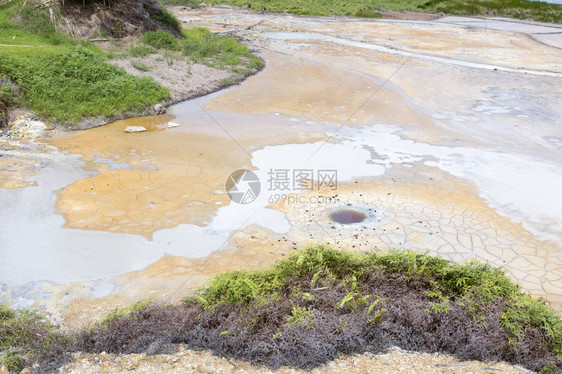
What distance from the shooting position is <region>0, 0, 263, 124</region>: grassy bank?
11312 mm

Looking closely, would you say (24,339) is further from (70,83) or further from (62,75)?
(62,75)

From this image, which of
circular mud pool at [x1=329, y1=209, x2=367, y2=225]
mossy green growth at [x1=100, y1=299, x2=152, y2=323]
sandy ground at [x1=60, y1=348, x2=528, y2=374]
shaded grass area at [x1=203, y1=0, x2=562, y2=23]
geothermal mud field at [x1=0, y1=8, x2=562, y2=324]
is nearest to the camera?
sandy ground at [x1=60, y1=348, x2=528, y2=374]

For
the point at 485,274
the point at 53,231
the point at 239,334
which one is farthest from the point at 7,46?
the point at 485,274

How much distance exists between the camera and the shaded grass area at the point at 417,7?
1235 inches

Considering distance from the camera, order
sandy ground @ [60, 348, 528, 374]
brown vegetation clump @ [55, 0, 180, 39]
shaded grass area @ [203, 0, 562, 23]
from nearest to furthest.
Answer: sandy ground @ [60, 348, 528, 374] → brown vegetation clump @ [55, 0, 180, 39] → shaded grass area @ [203, 0, 562, 23]

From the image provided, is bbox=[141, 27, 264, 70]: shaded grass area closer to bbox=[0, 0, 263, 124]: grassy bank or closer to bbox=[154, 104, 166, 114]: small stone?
bbox=[0, 0, 263, 124]: grassy bank

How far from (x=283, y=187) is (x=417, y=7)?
3144 centimetres

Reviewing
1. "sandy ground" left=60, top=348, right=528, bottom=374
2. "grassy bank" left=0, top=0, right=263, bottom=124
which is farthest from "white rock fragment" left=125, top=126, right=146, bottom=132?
"sandy ground" left=60, top=348, right=528, bottom=374

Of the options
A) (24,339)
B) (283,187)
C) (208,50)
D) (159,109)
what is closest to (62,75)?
(159,109)

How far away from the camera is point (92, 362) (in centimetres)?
408

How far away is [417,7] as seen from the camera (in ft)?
114

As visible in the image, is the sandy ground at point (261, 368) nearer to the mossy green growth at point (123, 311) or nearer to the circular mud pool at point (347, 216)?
the mossy green growth at point (123, 311)

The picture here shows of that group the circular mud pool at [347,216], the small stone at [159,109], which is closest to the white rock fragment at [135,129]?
the small stone at [159,109]

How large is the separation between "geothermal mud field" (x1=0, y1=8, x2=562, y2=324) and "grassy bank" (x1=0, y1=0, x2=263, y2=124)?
0.85m
